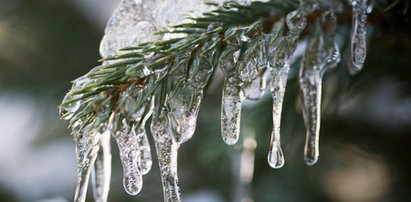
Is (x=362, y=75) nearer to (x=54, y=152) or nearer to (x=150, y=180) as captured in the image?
(x=150, y=180)

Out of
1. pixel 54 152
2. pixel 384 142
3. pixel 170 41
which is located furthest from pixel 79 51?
pixel 170 41

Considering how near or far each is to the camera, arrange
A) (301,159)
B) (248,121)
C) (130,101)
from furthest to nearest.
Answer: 1. (301,159)
2. (248,121)
3. (130,101)

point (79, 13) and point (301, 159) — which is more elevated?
point (79, 13)

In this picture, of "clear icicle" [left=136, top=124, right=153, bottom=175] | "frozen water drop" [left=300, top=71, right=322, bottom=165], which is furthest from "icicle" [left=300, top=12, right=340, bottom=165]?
"clear icicle" [left=136, top=124, right=153, bottom=175]

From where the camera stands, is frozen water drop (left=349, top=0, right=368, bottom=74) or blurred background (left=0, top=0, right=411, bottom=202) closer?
frozen water drop (left=349, top=0, right=368, bottom=74)

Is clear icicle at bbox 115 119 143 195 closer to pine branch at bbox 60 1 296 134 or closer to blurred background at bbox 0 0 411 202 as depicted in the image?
pine branch at bbox 60 1 296 134

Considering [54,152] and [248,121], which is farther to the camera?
[54,152]

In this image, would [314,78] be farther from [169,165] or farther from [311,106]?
[169,165]

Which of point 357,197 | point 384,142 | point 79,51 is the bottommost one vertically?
point 357,197
